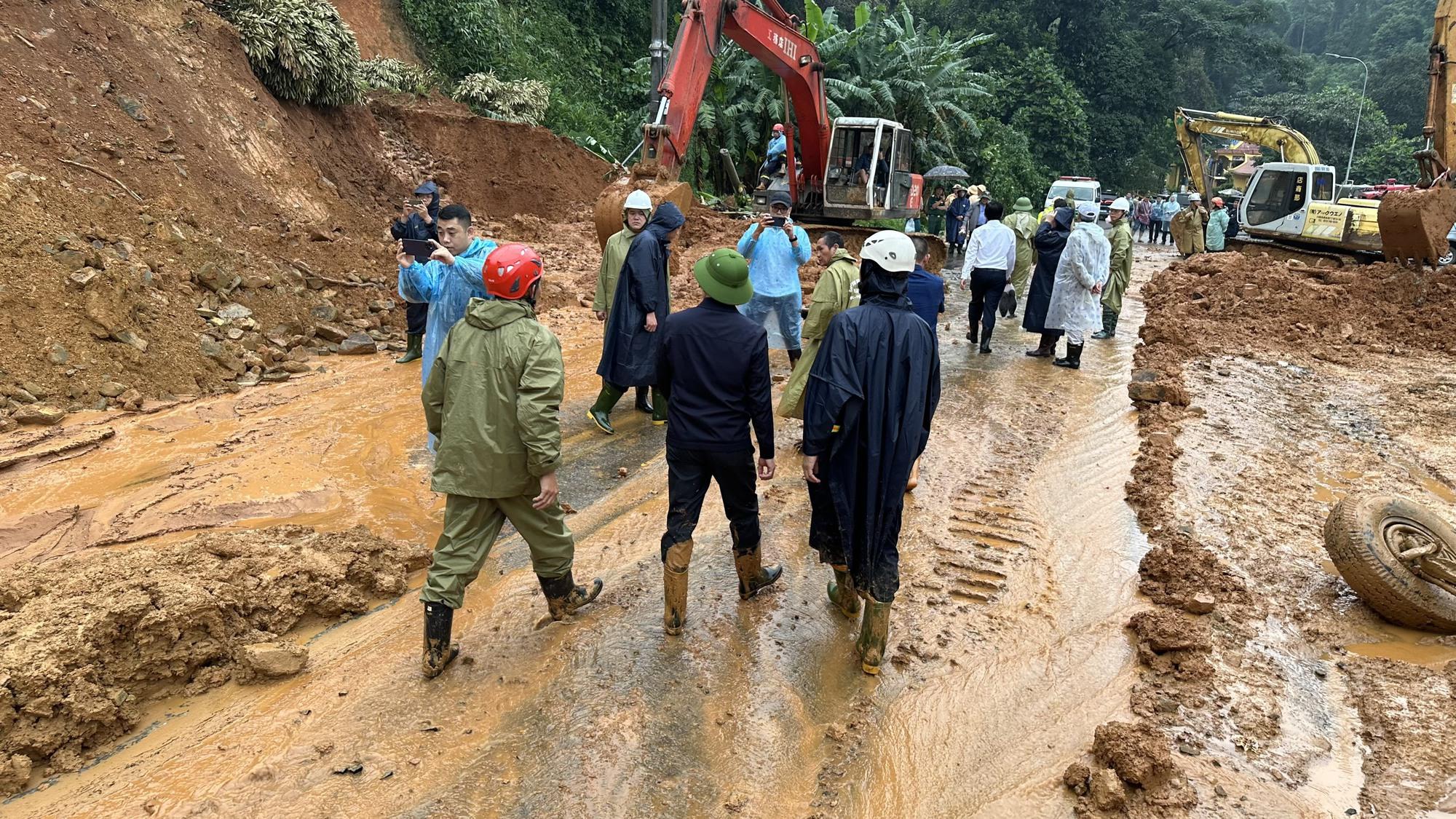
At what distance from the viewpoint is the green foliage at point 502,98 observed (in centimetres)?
1683

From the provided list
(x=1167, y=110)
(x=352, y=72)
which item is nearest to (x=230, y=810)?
(x=352, y=72)

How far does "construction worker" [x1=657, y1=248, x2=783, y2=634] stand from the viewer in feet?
12.7

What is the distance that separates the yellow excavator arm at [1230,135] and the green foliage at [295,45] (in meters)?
19.1

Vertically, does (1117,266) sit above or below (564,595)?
above

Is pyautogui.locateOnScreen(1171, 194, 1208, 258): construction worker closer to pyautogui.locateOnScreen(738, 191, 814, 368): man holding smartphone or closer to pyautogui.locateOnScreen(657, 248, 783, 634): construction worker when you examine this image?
pyautogui.locateOnScreen(738, 191, 814, 368): man holding smartphone

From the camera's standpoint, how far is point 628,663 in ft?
12.5

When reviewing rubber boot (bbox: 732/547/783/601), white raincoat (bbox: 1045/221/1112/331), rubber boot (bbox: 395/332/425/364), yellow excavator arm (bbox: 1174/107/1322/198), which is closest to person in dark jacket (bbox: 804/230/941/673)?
rubber boot (bbox: 732/547/783/601)

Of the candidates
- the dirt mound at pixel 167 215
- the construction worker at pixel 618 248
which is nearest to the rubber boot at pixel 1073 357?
the construction worker at pixel 618 248

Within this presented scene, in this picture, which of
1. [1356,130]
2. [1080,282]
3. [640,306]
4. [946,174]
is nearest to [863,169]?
[1080,282]

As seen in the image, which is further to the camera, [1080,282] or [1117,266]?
[1117,266]

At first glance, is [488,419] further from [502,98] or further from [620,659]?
[502,98]

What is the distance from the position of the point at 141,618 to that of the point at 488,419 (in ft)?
5.23

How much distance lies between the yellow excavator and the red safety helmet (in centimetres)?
1425

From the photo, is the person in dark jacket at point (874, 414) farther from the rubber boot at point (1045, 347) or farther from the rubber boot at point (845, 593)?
the rubber boot at point (1045, 347)
